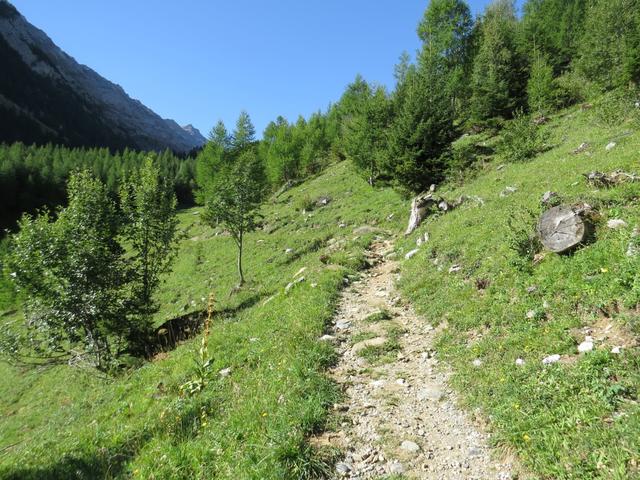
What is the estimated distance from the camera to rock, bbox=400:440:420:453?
5.52 meters

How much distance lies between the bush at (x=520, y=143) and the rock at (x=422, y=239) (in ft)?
37.5

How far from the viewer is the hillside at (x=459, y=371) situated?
5145 mm

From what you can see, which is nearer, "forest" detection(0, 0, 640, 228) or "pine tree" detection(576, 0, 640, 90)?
"forest" detection(0, 0, 640, 228)

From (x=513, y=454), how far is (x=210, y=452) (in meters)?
4.82

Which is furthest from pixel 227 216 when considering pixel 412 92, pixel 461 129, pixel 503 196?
pixel 461 129

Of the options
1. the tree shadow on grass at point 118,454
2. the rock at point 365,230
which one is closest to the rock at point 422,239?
the rock at point 365,230

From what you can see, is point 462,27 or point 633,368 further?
point 462,27

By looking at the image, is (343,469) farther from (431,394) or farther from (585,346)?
(585,346)

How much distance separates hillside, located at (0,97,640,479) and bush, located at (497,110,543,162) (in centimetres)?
596

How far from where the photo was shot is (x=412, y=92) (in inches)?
1069

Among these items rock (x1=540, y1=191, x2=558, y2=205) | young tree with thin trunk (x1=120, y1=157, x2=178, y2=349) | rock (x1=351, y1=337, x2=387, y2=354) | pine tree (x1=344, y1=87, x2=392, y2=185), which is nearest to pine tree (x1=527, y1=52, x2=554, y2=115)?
pine tree (x1=344, y1=87, x2=392, y2=185)

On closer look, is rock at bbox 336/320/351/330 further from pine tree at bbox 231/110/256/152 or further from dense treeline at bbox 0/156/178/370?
pine tree at bbox 231/110/256/152

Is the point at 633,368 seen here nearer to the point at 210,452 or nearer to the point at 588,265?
the point at 588,265

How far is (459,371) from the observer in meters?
7.37
